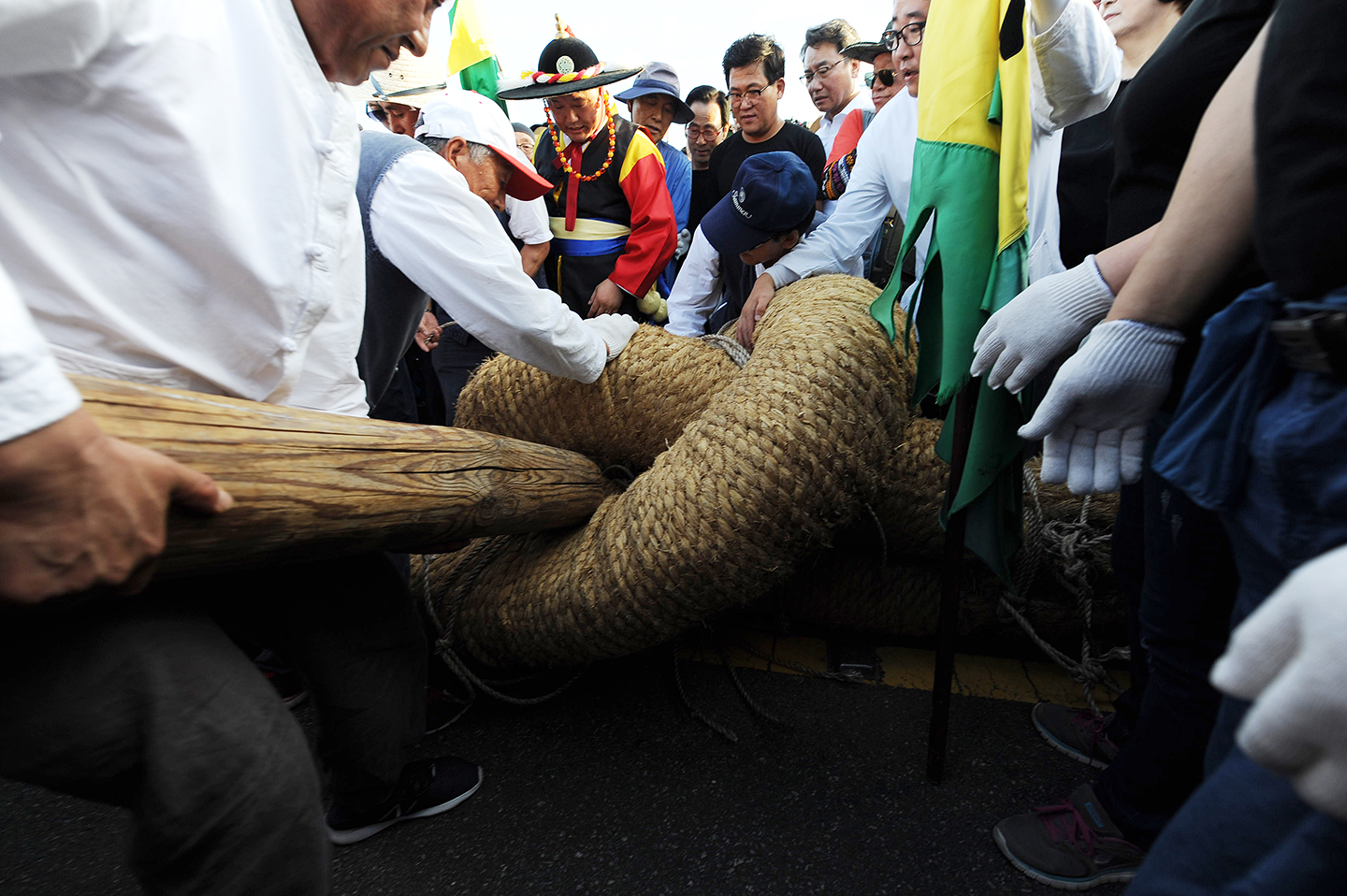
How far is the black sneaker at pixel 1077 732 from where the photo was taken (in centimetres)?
138

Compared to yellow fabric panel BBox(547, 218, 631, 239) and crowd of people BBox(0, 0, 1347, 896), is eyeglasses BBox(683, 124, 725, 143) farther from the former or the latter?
crowd of people BBox(0, 0, 1347, 896)

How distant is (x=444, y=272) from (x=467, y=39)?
128 inches

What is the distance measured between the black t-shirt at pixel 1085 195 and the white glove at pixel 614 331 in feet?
3.21

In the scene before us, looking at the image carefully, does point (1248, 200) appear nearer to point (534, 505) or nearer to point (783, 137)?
point (534, 505)

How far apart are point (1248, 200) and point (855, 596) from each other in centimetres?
126

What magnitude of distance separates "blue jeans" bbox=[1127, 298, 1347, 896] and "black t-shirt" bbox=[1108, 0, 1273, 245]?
1.43 ft

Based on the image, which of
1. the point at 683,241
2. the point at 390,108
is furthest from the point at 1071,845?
the point at 390,108

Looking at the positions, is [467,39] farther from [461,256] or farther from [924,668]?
[924,668]

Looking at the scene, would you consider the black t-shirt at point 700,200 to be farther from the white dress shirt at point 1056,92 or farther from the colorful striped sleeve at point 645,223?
the white dress shirt at point 1056,92

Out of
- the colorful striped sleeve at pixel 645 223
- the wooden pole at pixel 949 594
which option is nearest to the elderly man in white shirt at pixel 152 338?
the wooden pole at pixel 949 594

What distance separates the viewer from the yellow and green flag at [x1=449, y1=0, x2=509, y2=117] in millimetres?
3955

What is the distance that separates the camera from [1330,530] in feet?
1.54

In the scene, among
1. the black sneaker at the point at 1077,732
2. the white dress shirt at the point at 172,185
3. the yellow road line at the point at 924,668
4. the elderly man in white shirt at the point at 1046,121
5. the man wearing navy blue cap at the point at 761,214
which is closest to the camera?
the white dress shirt at the point at 172,185

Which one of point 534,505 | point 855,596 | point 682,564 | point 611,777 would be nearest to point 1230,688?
point 682,564
